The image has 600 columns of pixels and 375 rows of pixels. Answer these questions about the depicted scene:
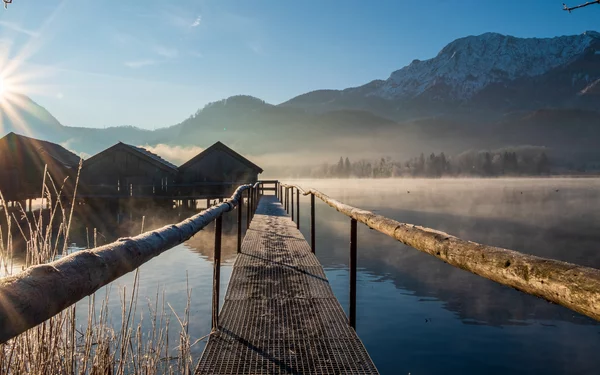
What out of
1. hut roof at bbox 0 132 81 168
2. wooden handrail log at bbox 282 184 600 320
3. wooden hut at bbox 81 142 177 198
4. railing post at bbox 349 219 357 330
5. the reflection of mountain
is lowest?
the reflection of mountain

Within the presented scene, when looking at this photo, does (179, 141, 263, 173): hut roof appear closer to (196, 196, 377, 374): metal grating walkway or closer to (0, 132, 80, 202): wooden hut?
(0, 132, 80, 202): wooden hut

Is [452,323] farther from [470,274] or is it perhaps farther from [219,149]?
[219,149]

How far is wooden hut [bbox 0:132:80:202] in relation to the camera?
95.1 feet

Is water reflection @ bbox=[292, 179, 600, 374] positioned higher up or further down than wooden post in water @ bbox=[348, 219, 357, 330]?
further down

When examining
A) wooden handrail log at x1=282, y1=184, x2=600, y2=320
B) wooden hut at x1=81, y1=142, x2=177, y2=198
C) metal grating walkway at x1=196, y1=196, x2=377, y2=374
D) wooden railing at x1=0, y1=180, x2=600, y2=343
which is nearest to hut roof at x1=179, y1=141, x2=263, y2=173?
wooden hut at x1=81, y1=142, x2=177, y2=198

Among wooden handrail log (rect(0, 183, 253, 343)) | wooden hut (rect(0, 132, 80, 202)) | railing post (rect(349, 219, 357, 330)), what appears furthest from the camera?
wooden hut (rect(0, 132, 80, 202))

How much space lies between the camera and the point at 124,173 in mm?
32469

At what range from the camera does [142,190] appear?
106 ft

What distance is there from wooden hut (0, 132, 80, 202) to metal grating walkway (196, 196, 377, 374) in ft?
95.0

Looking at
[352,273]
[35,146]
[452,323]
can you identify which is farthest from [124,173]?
[352,273]

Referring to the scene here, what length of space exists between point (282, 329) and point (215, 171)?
1304 inches

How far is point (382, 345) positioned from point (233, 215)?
2347 centimetres

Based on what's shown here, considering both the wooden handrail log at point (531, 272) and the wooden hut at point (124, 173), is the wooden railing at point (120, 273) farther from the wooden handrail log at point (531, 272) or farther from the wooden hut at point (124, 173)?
the wooden hut at point (124, 173)

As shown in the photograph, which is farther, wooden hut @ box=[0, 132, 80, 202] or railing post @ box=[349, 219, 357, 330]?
wooden hut @ box=[0, 132, 80, 202]
